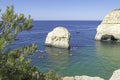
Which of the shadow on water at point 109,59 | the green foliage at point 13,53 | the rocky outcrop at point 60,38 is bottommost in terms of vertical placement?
the shadow on water at point 109,59

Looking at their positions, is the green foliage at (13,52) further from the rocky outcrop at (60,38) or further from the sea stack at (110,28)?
the sea stack at (110,28)

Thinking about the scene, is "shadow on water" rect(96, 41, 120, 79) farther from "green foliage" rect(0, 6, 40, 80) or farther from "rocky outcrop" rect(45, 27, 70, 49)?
"green foliage" rect(0, 6, 40, 80)

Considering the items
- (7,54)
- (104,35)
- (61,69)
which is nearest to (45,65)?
(61,69)

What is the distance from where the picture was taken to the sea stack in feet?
336

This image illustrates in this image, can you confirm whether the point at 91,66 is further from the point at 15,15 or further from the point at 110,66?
the point at 15,15

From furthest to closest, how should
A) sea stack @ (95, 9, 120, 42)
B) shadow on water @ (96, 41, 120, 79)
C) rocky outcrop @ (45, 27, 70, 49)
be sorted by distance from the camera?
1. sea stack @ (95, 9, 120, 42)
2. rocky outcrop @ (45, 27, 70, 49)
3. shadow on water @ (96, 41, 120, 79)

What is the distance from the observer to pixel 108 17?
108 metres

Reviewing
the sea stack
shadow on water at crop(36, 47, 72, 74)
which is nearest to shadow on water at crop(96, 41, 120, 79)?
shadow on water at crop(36, 47, 72, 74)

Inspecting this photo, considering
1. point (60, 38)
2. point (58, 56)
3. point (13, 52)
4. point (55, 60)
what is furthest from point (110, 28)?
point (13, 52)

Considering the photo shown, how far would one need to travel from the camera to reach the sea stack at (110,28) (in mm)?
102306

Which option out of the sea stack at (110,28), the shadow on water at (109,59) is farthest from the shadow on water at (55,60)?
the sea stack at (110,28)

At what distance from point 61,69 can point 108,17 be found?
194 feet

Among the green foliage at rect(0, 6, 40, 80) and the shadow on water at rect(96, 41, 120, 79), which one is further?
the shadow on water at rect(96, 41, 120, 79)

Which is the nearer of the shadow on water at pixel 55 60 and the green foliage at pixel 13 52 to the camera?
the green foliage at pixel 13 52
